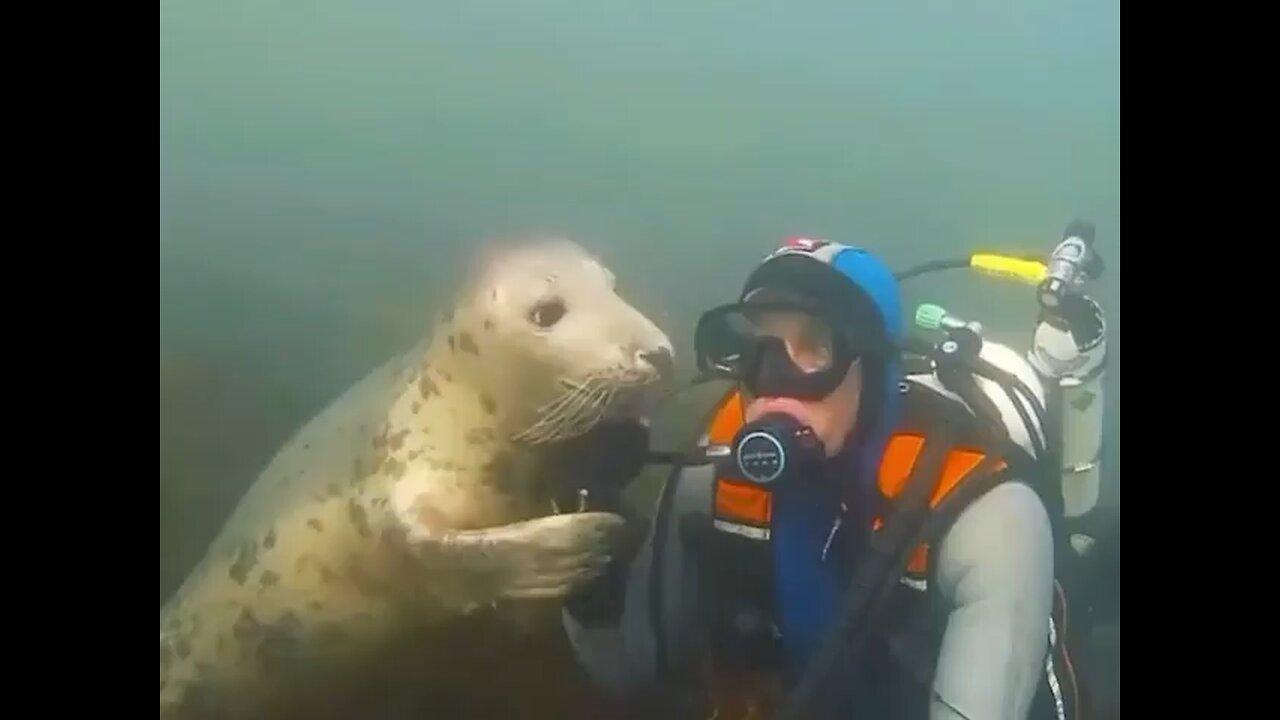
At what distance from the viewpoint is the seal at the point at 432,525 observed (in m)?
1.50

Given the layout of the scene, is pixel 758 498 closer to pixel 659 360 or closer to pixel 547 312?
pixel 659 360

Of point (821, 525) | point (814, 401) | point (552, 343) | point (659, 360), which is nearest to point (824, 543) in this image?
point (821, 525)

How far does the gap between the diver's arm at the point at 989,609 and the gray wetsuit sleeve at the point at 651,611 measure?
30 cm

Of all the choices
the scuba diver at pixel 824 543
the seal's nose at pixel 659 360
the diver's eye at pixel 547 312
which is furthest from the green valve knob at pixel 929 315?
the diver's eye at pixel 547 312

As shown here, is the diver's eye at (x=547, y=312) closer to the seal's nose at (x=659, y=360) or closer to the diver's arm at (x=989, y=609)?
the seal's nose at (x=659, y=360)

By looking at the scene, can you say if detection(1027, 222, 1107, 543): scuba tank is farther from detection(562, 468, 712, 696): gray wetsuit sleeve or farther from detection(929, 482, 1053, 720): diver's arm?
detection(562, 468, 712, 696): gray wetsuit sleeve

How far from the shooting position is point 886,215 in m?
1.59

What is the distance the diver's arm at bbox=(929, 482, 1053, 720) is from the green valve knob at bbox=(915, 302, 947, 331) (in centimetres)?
21
